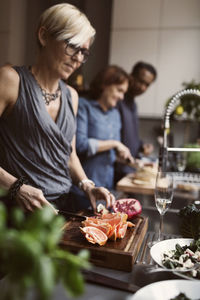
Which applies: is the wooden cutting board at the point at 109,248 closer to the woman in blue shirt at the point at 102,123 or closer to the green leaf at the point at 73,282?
the green leaf at the point at 73,282

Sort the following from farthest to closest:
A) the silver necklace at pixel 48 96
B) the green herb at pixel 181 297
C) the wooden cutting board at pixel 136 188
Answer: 1. the wooden cutting board at pixel 136 188
2. the silver necklace at pixel 48 96
3. the green herb at pixel 181 297

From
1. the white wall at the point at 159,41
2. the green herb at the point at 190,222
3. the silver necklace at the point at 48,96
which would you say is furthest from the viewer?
the white wall at the point at 159,41

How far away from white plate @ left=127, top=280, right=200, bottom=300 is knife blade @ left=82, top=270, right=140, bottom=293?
0.10 ft

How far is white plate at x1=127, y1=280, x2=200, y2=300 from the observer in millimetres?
628

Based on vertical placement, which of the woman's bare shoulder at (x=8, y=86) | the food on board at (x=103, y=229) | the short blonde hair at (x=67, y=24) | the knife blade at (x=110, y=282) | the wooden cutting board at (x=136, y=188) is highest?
the short blonde hair at (x=67, y=24)

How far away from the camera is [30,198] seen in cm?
99

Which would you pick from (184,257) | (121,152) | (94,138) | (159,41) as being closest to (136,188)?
(121,152)

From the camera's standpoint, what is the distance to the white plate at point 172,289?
628 millimetres

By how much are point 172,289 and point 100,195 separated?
551mm

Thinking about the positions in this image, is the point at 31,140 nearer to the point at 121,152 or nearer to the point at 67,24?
the point at 67,24

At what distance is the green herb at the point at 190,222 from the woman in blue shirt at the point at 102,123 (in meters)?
1.14

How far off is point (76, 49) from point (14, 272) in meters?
1.01

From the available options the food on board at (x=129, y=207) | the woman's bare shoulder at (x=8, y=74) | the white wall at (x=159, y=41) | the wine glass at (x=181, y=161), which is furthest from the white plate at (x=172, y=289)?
the white wall at (x=159, y=41)

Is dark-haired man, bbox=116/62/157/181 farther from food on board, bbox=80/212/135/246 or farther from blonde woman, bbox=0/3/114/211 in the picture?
food on board, bbox=80/212/135/246
